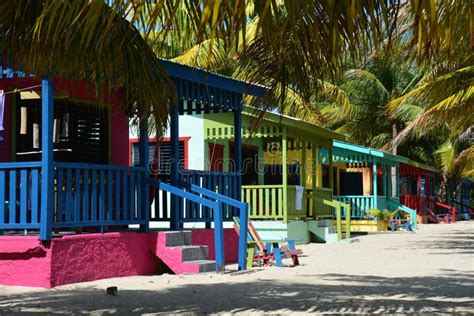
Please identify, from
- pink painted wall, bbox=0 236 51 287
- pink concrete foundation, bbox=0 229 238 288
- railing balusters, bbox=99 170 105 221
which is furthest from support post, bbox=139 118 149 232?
pink painted wall, bbox=0 236 51 287

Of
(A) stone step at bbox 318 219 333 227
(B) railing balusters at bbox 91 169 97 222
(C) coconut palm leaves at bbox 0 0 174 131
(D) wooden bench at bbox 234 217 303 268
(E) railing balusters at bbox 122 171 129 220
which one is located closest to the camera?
(C) coconut palm leaves at bbox 0 0 174 131

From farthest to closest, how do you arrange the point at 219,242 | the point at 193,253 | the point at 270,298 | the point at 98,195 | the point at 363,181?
the point at 363,181
the point at 193,253
the point at 219,242
the point at 98,195
the point at 270,298

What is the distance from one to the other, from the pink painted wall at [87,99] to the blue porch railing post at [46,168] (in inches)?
28.5

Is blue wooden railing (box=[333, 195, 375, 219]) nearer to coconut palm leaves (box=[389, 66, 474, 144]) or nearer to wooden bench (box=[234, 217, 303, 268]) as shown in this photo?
coconut palm leaves (box=[389, 66, 474, 144])

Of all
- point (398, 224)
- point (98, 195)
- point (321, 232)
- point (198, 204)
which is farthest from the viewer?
point (398, 224)

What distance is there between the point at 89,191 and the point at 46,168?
129 cm

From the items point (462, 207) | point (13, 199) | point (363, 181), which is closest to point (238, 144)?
point (13, 199)

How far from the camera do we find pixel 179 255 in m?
11.4

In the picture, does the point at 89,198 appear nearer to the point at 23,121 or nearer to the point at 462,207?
the point at 23,121

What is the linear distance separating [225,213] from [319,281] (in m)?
3.51

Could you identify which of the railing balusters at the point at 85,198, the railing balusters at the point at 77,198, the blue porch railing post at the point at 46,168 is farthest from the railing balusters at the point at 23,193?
Result: the railing balusters at the point at 85,198

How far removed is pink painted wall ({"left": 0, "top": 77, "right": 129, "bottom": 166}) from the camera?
11.7 m

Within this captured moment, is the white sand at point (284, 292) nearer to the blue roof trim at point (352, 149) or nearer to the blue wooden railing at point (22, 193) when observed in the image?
the blue wooden railing at point (22, 193)

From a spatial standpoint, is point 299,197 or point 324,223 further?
point 324,223
